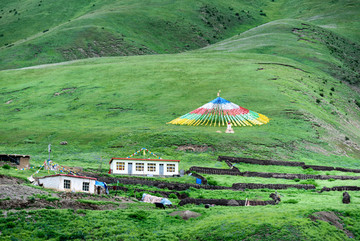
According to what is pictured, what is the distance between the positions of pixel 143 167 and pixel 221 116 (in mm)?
34410

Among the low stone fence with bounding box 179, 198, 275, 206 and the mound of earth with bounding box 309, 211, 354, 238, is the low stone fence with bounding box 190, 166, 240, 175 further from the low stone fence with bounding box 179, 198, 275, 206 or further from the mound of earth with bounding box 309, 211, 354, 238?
the mound of earth with bounding box 309, 211, 354, 238

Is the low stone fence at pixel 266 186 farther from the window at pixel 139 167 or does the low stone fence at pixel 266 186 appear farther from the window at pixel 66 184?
the window at pixel 66 184

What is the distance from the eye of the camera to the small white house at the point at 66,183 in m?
44.4

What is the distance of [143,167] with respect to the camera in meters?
61.1

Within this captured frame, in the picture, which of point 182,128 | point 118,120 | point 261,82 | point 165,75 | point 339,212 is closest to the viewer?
point 339,212

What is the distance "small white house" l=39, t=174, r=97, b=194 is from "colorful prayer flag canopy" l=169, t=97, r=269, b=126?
154ft

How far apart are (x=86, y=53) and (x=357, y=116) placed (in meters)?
94.4

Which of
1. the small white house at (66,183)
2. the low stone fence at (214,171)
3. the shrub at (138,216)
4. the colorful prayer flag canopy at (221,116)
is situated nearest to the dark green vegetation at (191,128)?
the shrub at (138,216)

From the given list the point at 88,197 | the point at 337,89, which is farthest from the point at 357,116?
the point at 88,197

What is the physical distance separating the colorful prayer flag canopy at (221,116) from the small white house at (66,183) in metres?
46.9

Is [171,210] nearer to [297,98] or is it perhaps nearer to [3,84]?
[297,98]

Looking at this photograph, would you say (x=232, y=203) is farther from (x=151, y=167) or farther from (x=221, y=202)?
(x=151, y=167)

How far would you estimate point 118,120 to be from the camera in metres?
96.2

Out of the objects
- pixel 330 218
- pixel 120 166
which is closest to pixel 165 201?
pixel 330 218
